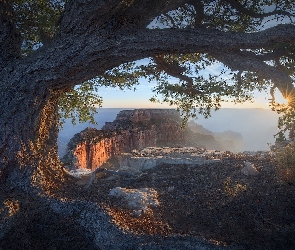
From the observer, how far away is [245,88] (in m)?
10.5

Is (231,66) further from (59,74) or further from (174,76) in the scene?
(59,74)

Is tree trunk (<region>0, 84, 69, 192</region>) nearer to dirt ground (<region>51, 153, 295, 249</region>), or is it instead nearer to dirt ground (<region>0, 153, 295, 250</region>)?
dirt ground (<region>0, 153, 295, 250</region>)

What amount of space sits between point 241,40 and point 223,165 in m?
5.13

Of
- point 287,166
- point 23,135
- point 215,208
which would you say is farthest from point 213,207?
point 23,135

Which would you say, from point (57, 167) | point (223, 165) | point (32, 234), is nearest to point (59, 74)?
point (57, 167)

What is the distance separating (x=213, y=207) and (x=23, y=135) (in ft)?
16.2

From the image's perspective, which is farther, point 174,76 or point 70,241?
point 174,76

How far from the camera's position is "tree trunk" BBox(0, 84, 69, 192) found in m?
7.01

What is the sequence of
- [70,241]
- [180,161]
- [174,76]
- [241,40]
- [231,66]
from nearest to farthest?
[70,241] → [241,40] → [231,66] → [174,76] → [180,161]

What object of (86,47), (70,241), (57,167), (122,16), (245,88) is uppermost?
(122,16)

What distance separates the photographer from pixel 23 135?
7.26m

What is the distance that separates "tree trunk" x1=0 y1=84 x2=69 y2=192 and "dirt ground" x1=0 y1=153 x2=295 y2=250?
2.72 feet

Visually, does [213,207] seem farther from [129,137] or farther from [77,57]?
[129,137]

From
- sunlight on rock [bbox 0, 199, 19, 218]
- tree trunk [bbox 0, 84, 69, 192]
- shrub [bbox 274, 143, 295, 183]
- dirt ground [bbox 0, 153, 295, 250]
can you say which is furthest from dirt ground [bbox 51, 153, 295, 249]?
sunlight on rock [bbox 0, 199, 19, 218]
